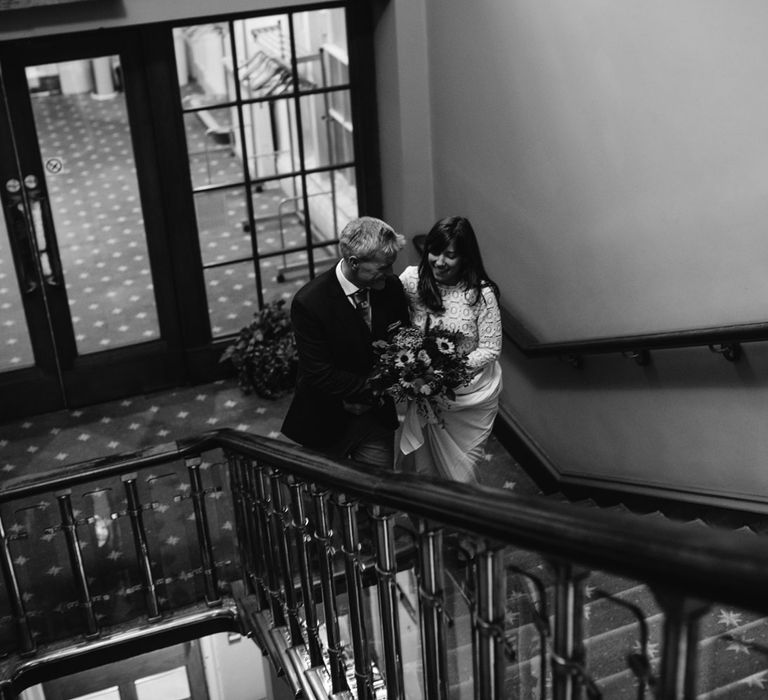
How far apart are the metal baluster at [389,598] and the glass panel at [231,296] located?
455cm

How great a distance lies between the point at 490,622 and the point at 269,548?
2205mm

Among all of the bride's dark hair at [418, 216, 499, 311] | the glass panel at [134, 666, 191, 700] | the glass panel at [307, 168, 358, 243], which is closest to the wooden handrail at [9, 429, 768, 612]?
the bride's dark hair at [418, 216, 499, 311]

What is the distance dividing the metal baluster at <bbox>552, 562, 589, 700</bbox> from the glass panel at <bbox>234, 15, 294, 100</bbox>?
541 centimetres

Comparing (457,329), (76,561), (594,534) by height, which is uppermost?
(594,534)

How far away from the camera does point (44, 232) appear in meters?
6.55

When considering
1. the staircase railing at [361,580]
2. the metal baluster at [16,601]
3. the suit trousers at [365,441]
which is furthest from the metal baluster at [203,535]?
the metal baluster at [16,601]

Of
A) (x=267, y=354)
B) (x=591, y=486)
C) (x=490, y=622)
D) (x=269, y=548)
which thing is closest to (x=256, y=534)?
(x=269, y=548)

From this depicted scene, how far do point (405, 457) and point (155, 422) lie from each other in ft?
8.50

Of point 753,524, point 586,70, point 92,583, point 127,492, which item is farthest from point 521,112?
point 92,583

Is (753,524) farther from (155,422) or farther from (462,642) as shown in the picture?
(155,422)

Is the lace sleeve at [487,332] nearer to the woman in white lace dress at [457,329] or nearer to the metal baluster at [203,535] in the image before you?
the woman in white lace dress at [457,329]

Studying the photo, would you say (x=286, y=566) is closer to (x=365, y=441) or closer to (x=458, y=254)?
(x=365, y=441)

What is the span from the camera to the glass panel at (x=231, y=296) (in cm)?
709

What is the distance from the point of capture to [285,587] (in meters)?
3.96
